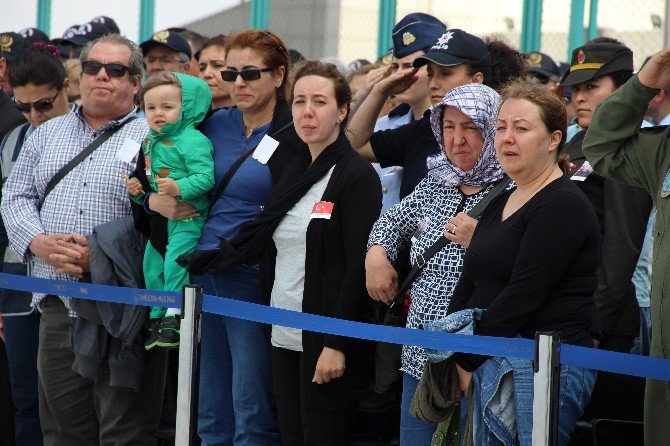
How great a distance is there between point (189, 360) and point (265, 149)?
1.08 metres

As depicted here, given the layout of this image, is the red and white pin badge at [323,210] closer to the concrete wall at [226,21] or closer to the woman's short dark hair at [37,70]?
the woman's short dark hair at [37,70]

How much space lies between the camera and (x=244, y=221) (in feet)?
16.1

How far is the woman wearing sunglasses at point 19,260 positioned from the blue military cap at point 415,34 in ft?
6.64

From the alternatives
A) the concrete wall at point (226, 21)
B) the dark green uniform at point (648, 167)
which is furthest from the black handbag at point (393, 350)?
the concrete wall at point (226, 21)

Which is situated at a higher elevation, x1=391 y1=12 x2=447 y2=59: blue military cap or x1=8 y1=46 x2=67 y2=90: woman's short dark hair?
x1=391 y1=12 x2=447 y2=59: blue military cap

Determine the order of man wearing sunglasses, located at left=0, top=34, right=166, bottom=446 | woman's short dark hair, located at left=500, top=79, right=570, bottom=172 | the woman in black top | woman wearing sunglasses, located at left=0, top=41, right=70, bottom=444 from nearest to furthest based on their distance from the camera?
the woman in black top, woman's short dark hair, located at left=500, top=79, right=570, bottom=172, man wearing sunglasses, located at left=0, top=34, right=166, bottom=446, woman wearing sunglasses, located at left=0, top=41, right=70, bottom=444

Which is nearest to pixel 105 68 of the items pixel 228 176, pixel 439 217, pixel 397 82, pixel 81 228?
pixel 81 228

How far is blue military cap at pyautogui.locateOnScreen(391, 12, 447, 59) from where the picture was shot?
5527 millimetres

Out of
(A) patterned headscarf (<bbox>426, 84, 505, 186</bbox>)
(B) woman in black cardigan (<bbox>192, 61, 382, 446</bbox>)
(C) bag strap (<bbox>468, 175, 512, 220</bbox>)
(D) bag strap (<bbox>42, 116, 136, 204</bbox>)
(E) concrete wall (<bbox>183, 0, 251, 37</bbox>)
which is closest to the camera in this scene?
(C) bag strap (<bbox>468, 175, 512, 220</bbox>)

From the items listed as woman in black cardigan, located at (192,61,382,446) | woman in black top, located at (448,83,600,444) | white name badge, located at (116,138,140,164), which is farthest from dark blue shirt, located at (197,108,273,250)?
woman in black top, located at (448,83,600,444)

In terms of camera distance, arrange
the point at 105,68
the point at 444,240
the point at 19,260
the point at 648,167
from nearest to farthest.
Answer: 1. the point at 648,167
2. the point at 444,240
3. the point at 105,68
4. the point at 19,260

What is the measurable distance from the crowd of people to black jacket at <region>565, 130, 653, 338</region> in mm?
10

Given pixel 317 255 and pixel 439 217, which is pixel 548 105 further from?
pixel 317 255

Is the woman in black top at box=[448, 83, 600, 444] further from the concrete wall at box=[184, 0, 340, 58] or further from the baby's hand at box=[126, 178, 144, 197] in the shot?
the concrete wall at box=[184, 0, 340, 58]
